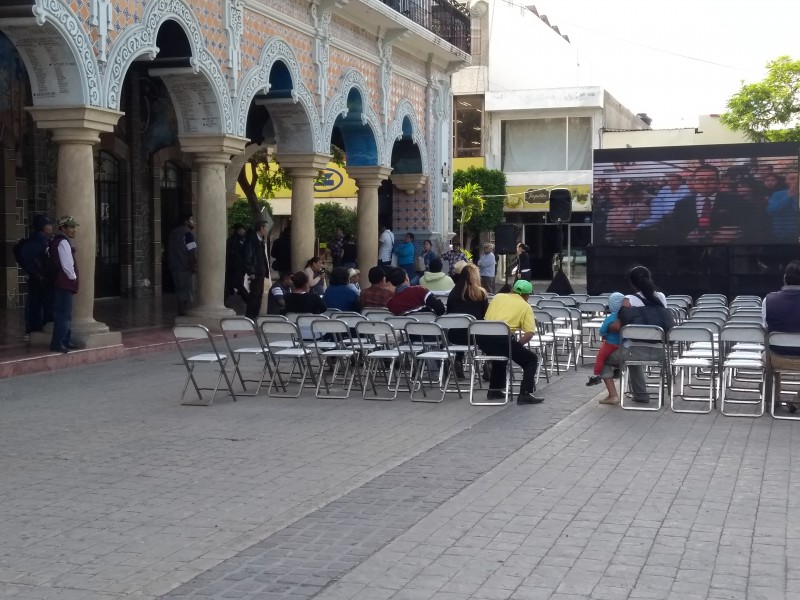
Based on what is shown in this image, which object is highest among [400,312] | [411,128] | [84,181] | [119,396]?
[411,128]

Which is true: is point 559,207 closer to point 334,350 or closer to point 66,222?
point 66,222

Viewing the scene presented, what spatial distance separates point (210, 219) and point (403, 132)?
9.72m

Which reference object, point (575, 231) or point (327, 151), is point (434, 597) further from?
point (575, 231)

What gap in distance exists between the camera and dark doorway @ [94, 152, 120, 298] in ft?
72.0

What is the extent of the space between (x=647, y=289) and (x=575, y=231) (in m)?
34.6

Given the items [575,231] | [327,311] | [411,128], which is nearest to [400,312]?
[327,311]

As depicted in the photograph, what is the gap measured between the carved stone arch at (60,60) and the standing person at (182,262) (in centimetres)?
436

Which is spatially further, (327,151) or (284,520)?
(327,151)

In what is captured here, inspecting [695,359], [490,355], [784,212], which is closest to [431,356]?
[490,355]

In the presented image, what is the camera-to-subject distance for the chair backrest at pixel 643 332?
1012 cm

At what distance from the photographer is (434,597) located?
191 inches

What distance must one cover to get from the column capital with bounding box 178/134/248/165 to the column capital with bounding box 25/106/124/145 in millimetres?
3302

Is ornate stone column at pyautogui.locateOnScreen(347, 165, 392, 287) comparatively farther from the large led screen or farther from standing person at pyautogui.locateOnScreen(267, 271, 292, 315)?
standing person at pyautogui.locateOnScreen(267, 271, 292, 315)

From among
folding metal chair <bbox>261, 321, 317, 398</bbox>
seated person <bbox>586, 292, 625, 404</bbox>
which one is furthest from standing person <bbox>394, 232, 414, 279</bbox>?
seated person <bbox>586, 292, 625, 404</bbox>
